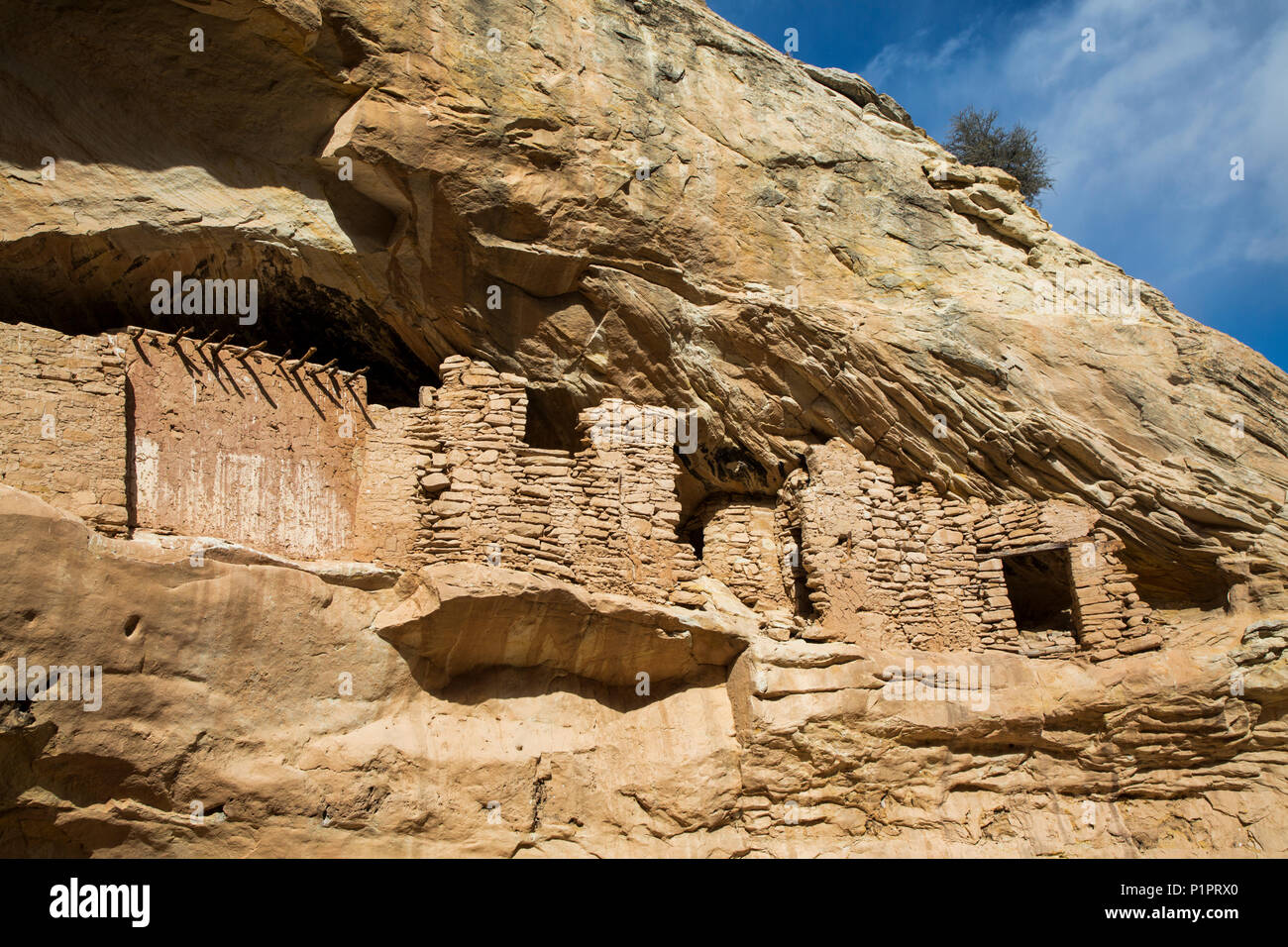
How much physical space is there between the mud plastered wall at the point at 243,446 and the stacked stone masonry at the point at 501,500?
1 centimetres

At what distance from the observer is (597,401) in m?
10.3

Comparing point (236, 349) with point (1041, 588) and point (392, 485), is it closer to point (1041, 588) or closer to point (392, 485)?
point (392, 485)

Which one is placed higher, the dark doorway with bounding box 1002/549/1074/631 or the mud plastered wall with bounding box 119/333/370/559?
the mud plastered wall with bounding box 119/333/370/559

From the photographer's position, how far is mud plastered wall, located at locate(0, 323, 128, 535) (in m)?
7.64

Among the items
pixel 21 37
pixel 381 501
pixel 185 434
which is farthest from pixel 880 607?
pixel 21 37

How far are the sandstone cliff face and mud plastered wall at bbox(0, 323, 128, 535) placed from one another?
68cm

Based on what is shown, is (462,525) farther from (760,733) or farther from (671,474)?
(760,733)

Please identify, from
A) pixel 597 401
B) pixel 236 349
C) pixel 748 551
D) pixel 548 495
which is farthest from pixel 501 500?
pixel 748 551

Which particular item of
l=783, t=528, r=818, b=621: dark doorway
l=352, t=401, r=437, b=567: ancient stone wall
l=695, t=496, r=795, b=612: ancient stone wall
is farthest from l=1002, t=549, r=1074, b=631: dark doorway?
l=352, t=401, r=437, b=567: ancient stone wall

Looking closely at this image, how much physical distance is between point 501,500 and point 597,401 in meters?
1.65

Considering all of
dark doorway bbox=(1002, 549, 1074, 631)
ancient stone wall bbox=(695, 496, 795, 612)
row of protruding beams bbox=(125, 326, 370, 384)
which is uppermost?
row of protruding beams bbox=(125, 326, 370, 384)

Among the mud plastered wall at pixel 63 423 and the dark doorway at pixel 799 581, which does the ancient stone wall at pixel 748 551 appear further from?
the mud plastered wall at pixel 63 423

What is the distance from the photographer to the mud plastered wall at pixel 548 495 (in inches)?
353

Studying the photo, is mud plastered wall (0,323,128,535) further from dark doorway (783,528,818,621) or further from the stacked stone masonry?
dark doorway (783,528,818,621)
